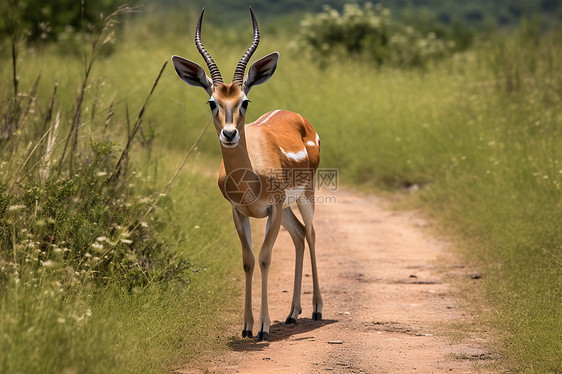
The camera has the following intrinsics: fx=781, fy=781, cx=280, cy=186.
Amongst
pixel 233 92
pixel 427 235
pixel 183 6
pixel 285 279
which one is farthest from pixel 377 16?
pixel 233 92

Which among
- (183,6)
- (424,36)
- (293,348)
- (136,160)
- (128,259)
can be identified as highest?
(183,6)

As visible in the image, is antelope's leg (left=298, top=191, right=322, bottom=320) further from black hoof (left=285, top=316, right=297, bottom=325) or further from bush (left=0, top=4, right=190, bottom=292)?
bush (left=0, top=4, right=190, bottom=292)

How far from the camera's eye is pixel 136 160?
946 cm

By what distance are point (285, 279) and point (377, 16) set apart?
1382 centimetres

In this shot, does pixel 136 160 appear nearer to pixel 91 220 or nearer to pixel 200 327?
pixel 91 220

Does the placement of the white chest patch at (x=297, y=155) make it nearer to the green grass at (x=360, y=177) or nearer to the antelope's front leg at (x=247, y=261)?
the antelope's front leg at (x=247, y=261)

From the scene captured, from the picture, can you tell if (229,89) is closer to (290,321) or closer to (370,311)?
(290,321)

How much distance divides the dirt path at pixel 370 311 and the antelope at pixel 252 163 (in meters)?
0.39

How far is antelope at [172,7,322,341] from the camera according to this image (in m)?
6.07

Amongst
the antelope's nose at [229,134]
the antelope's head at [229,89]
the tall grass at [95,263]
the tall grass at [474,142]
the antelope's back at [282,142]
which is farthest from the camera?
the tall grass at [474,142]

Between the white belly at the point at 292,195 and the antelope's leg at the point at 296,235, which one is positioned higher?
the white belly at the point at 292,195

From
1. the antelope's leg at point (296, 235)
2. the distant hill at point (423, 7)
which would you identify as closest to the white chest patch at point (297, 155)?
the antelope's leg at point (296, 235)

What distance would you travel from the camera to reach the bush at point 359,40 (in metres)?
19.5

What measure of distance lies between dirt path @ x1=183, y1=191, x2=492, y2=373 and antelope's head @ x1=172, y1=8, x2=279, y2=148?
5.51 feet
